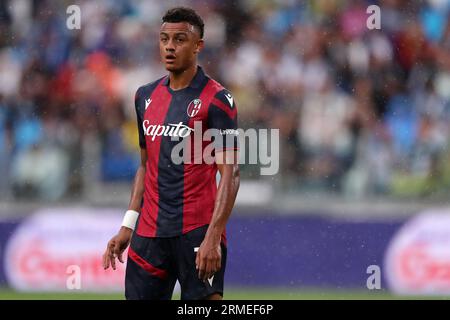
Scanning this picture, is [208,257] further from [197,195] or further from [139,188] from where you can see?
[139,188]

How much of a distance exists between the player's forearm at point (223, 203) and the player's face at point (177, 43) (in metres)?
0.70

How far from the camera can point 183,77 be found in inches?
249

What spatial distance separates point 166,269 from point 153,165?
63 cm


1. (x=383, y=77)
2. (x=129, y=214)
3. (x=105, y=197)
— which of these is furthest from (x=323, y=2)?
(x=129, y=214)

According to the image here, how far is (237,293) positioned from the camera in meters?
11.7

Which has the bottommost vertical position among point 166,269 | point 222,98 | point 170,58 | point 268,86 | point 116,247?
point 166,269

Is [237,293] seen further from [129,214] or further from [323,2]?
[129,214]

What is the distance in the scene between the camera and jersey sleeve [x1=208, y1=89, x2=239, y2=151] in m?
6.11

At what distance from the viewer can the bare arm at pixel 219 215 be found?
19.5 feet

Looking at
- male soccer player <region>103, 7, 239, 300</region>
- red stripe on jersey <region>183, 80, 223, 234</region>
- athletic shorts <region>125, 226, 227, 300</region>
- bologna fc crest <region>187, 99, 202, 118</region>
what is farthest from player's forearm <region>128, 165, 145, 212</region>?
bologna fc crest <region>187, 99, 202, 118</region>

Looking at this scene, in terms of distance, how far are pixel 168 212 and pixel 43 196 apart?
558 cm

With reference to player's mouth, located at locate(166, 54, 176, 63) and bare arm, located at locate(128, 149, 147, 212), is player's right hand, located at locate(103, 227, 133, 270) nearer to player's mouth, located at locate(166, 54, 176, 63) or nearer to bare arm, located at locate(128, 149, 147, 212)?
bare arm, located at locate(128, 149, 147, 212)

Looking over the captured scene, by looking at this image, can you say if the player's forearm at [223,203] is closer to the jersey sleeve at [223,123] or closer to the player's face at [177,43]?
the jersey sleeve at [223,123]

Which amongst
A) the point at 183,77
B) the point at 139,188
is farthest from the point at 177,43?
the point at 139,188
